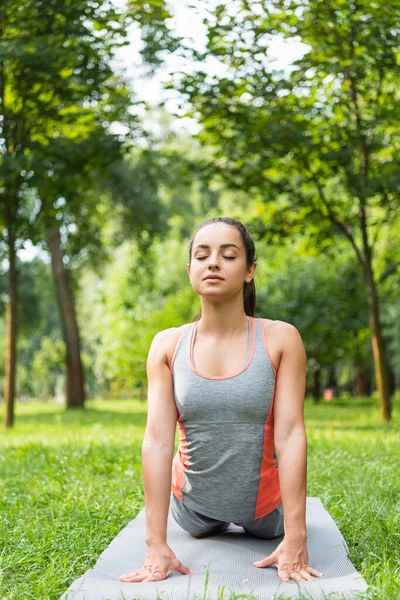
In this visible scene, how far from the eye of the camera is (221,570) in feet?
9.55

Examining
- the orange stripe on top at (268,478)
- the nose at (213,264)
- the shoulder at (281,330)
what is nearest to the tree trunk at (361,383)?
the orange stripe on top at (268,478)

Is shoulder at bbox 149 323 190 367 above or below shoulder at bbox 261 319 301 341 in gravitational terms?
below

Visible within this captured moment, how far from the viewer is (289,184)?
1115 centimetres

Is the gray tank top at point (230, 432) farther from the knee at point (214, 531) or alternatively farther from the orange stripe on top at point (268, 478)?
the knee at point (214, 531)

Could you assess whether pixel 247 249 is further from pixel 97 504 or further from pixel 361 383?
pixel 361 383

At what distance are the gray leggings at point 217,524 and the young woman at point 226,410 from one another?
0.02 m

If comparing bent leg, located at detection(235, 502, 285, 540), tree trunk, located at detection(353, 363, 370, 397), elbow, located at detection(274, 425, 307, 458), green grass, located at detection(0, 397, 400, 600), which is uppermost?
elbow, located at detection(274, 425, 307, 458)

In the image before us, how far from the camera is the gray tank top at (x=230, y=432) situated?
119 inches

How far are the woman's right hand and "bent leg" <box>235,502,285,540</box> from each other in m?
0.45

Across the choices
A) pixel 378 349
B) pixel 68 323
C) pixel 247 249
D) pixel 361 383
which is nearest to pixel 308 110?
pixel 378 349

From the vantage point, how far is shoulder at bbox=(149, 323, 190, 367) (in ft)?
10.5

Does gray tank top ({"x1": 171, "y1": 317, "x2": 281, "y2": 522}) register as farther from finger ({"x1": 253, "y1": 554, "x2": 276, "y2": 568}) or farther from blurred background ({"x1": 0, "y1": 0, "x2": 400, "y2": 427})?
blurred background ({"x1": 0, "y1": 0, "x2": 400, "y2": 427})

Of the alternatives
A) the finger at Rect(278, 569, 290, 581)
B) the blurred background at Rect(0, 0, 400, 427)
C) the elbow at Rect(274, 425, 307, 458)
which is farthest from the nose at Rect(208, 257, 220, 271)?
the blurred background at Rect(0, 0, 400, 427)

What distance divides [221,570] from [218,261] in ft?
4.30
